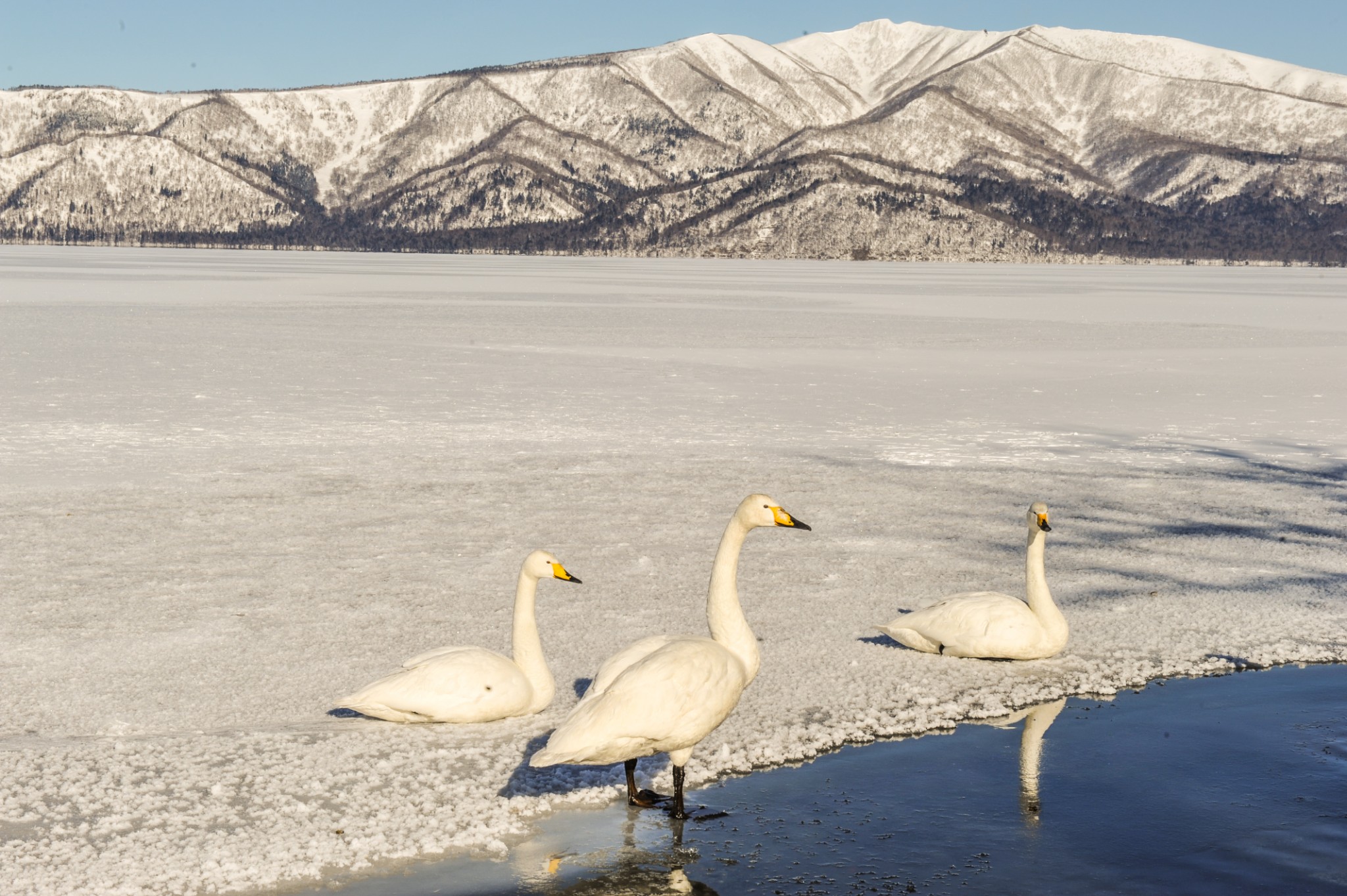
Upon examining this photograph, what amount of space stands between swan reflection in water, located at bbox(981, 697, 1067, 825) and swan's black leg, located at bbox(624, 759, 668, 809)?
177cm

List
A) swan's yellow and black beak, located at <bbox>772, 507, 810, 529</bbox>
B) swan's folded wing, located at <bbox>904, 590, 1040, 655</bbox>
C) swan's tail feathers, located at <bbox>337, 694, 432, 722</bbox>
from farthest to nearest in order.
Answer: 1. swan's folded wing, located at <bbox>904, 590, 1040, 655</bbox>
2. swan's tail feathers, located at <bbox>337, 694, 432, 722</bbox>
3. swan's yellow and black beak, located at <bbox>772, 507, 810, 529</bbox>

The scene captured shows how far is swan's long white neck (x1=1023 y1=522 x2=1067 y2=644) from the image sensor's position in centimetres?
839

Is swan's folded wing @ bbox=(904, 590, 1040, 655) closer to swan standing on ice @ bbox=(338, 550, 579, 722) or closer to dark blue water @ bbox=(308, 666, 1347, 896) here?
dark blue water @ bbox=(308, 666, 1347, 896)

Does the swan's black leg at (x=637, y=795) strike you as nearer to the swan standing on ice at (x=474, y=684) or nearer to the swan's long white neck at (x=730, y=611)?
the swan's long white neck at (x=730, y=611)

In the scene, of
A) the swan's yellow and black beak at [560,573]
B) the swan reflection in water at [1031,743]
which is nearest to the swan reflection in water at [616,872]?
the swan's yellow and black beak at [560,573]

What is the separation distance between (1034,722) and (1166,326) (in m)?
41.1

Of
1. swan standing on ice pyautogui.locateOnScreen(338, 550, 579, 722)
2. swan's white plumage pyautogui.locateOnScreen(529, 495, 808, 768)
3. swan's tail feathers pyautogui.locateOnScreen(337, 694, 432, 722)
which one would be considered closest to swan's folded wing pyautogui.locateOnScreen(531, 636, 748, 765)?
swan's white plumage pyautogui.locateOnScreen(529, 495, 808, 768)

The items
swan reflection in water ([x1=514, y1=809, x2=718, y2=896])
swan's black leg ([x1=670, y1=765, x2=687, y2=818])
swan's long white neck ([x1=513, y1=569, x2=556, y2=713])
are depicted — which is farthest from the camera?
swan's long white neck ([x1=513, y1=569, x2=556, y2=713])

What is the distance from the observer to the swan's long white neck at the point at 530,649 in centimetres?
706

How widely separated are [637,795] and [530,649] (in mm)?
1210

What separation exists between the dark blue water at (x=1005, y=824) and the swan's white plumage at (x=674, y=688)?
0.47 m

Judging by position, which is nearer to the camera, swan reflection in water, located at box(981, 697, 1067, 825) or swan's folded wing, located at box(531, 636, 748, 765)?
swan's folded wing, located at box(531, 636, 748, 765)

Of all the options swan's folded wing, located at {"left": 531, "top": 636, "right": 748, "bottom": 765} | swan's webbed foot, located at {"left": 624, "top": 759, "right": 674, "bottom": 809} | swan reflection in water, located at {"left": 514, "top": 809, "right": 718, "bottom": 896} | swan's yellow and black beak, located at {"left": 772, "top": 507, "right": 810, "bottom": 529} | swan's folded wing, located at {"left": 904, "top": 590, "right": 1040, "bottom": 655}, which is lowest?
swan reflection in water, located at {"left": 514, "top": 809, "right": 718, "bottom": 896}

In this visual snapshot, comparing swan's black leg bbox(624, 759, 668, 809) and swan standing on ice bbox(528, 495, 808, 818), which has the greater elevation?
swan standing on ice bbox(528, 495, 808, 818)
